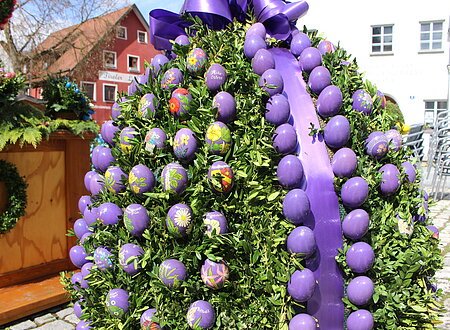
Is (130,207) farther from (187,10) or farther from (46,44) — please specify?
(46,44)

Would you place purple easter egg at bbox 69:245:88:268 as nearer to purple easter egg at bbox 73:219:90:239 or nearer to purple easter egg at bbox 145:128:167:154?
purple easter egg at bbox 73:219:90:239

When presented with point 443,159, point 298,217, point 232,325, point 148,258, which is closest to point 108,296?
point 148,258

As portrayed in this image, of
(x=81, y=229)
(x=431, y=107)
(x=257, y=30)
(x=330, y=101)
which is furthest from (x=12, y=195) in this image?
(x=431, y=107)

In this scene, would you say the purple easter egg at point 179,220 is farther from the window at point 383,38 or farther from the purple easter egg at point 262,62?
the window at point 383,38

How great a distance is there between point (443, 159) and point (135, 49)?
30.8 metres

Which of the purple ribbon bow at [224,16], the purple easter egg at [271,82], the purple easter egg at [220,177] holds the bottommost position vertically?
the purple easter egg at [220,177]

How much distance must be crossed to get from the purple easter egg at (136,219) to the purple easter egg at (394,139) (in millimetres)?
838

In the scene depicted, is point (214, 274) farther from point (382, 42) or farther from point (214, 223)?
point (382, 42)

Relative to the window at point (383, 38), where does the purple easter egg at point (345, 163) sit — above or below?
below

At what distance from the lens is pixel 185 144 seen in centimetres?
144

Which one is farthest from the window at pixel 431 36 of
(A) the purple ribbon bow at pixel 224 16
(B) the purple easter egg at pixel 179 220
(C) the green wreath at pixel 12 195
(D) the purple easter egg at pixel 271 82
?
(B) the purple easter egg at pixel 179 220

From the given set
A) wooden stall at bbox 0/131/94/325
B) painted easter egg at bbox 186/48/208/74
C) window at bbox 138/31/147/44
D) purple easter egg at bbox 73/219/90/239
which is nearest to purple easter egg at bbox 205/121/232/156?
painted easter egg at bbox 186/48/208/74

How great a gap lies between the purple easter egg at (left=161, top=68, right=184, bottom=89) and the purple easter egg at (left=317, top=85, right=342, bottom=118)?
0.47m

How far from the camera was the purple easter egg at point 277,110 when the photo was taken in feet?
4.95
